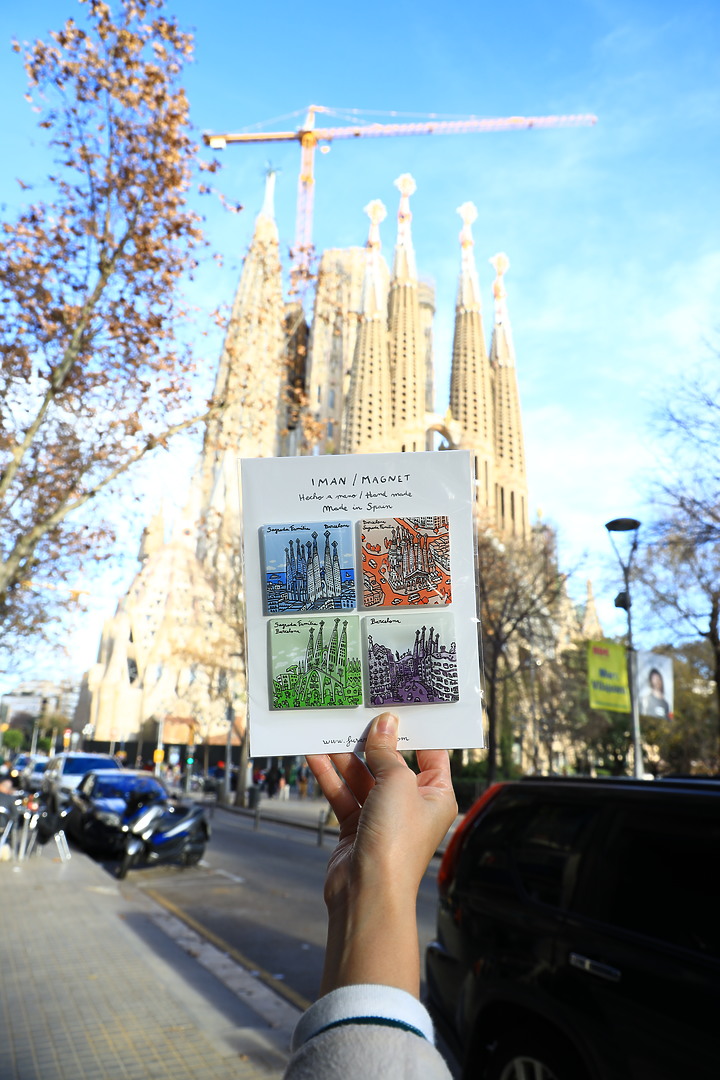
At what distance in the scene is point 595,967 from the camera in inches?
116

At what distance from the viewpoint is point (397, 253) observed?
8800cm

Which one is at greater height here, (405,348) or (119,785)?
(405,348)

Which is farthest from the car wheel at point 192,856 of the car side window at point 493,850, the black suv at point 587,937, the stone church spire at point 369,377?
the stone church spire at point 369,377

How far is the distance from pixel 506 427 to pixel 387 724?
290ft

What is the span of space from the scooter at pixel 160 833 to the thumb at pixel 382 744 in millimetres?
11849

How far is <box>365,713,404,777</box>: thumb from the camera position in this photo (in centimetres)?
132

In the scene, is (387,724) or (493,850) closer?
(387,724)

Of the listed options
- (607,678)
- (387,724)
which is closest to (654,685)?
(607,678)

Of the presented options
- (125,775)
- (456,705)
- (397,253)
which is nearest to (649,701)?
(125,775)

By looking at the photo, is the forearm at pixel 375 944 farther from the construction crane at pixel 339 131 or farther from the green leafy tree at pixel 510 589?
the construction crane at pixel 339 131

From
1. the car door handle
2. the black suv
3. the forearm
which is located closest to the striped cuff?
the forearm

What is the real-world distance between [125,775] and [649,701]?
10884 millimetres

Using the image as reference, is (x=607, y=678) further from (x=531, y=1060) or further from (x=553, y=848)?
(x=531, y=1060)

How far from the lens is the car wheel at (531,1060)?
296 cm
